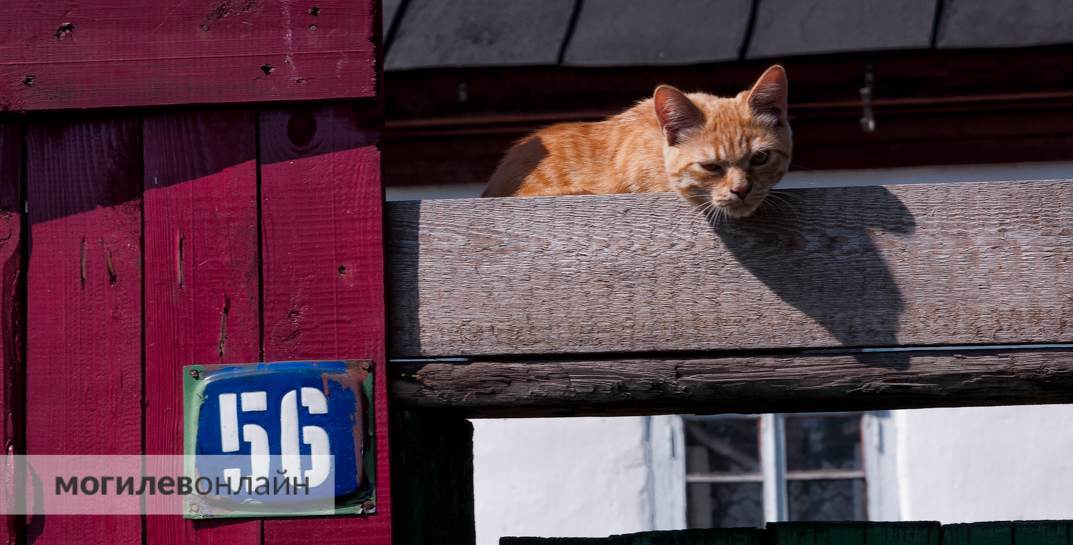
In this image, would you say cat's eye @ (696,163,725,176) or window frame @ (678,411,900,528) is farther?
window frame @ (678,411,900,528)

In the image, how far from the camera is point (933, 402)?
2426 millimetres

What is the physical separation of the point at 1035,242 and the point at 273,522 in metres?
1.50

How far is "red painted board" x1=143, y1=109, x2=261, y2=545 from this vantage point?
2.39 meters

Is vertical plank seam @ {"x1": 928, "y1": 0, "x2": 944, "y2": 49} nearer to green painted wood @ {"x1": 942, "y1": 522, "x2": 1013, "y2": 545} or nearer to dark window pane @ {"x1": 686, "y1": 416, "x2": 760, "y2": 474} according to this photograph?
dark window pane @ {"x1": 686, "y1": 416, "x2": 760, "y2": 474}

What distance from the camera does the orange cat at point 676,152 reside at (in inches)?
114

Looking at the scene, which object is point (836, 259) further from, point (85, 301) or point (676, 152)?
point (85, 301)

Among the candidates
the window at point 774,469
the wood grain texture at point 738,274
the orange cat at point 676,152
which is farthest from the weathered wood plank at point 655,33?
the wood grain texture at point 738,274

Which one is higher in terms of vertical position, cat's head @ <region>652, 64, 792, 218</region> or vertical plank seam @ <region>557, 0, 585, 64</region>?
vertical plank seam @ <region>557, 0, 585, 64</region>

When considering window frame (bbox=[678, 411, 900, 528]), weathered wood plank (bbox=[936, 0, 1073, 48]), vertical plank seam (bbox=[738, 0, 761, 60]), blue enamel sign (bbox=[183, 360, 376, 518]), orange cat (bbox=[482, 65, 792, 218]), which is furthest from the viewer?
window frame (bbox=[678, 411, 900, 528])

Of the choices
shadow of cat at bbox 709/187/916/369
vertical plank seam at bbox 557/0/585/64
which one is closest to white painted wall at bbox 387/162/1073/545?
vertical plank seam at bbox 557/0/585/64

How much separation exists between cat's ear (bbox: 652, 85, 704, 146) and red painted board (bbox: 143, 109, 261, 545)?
1072 millimetres

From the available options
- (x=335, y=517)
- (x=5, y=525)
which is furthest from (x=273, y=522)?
(x=5, y=525)

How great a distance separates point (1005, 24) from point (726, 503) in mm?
2586

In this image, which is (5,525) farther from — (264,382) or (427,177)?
(427,177)
